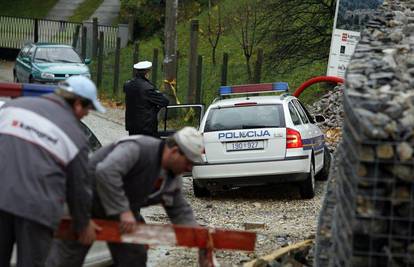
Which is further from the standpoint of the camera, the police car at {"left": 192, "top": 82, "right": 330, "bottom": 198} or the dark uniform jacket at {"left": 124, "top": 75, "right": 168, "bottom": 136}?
the police car at {"left": 192, "top": 82, "right": 330, "bottom": 198}

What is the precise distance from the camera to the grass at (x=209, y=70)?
2536 centimetres

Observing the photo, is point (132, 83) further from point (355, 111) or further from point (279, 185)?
point (355, 111)

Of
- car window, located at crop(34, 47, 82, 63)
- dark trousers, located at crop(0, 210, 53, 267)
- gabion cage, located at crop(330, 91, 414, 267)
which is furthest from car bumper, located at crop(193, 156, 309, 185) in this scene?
car window, located at crop(34, 47, 82, 63)

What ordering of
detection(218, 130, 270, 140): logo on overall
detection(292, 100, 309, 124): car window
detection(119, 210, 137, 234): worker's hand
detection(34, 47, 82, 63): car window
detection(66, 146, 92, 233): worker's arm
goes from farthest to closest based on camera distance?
detection(34, 47, 82, 63): car window → detection(292, 100, 309, 124): car window → detection(218, 130, 270, 140): logo on overall → detection(119, 210, 137, 234): worker's hand → detection(66, 146, 92, 233): worker's arm

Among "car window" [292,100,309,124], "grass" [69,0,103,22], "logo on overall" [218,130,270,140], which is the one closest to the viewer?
"logo on overall" [218,130,270,140]

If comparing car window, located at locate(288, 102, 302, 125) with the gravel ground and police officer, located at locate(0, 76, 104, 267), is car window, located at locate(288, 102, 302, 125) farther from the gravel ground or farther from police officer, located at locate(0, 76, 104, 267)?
police officer, located at locate(0, 76, 104, 267)

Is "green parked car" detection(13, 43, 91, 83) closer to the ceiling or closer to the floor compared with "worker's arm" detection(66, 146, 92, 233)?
closer to the floor

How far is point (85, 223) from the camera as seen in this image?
602 centimetres

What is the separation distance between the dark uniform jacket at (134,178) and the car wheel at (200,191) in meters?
7.32

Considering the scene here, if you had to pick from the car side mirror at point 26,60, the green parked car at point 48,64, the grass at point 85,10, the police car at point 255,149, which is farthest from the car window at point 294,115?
the grass at point 85,10

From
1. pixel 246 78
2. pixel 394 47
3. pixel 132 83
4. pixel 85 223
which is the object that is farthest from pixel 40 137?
pixel 246 78

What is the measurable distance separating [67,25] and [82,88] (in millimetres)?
37836

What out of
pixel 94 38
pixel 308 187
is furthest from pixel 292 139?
pixel 94 38

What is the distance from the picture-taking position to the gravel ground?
391 inches
